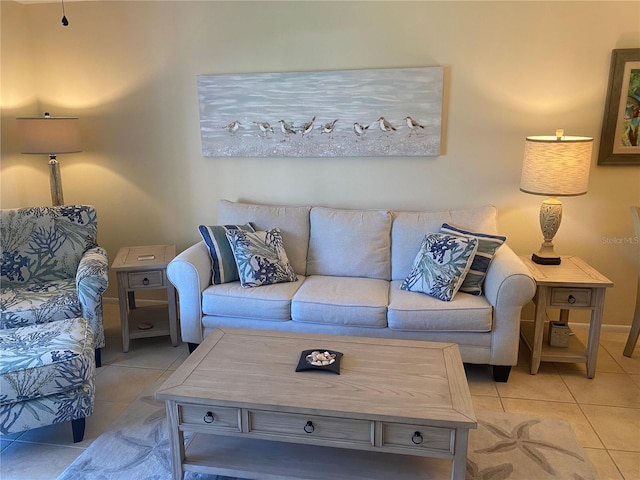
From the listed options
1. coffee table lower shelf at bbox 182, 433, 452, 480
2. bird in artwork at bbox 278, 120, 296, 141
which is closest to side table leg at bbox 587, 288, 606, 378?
coffee table lower shelf at bbox 182, 433, 452, 480

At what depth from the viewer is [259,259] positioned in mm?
3143

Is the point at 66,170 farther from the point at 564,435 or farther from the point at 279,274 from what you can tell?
the point at 564,435

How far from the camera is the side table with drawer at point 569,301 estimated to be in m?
2.82

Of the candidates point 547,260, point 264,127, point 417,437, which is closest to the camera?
point 417,437

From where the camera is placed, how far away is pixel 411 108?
134 inches

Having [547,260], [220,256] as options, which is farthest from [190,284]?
[547,260]

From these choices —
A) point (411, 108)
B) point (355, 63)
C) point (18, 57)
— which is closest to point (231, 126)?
point (355, 63)

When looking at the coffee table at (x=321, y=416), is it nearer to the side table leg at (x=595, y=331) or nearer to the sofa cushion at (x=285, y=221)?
the side table leg at (x=595, y=331)

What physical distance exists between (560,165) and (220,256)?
2139mm

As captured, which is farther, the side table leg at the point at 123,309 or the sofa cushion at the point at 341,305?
the side table leg at the point at 123,309

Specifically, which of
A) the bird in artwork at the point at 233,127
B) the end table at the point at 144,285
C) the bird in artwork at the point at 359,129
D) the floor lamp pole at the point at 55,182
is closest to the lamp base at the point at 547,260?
the bird in artwork at the point at 359,129

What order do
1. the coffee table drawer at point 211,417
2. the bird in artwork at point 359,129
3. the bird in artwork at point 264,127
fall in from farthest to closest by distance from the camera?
the bird in artwork at point 264,127, the bird in artwork at point 359,129, the coffee table drawer at point 211,417

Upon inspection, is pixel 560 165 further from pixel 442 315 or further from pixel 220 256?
pixel 220 256

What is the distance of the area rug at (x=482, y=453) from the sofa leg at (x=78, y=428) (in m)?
0.08
